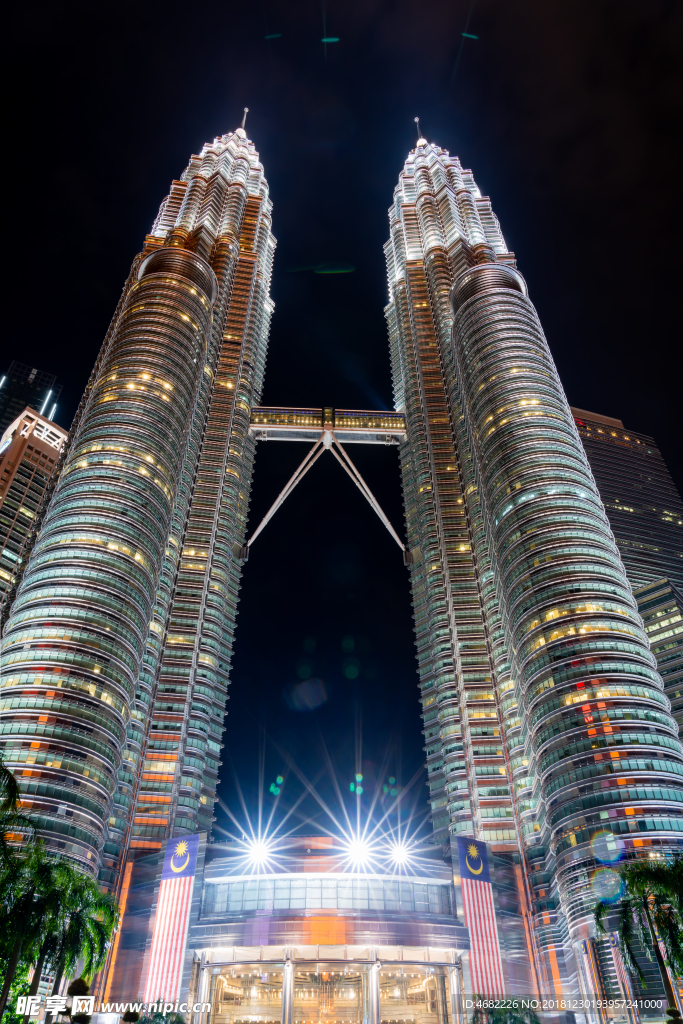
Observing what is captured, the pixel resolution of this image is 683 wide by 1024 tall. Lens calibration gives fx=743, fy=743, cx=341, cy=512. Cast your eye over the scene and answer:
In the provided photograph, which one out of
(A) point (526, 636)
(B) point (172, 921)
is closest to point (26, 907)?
(B) point (172, 921)

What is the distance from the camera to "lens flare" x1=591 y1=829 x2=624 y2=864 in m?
97.5

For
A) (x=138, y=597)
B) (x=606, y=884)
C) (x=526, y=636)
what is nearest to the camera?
(x=606, y=884)

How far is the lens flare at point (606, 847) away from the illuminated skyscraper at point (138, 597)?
6595cm

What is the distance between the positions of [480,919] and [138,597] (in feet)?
240

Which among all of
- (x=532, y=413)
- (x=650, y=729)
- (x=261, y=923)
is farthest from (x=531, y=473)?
(x=261, y=923)

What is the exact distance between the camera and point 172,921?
94812mm

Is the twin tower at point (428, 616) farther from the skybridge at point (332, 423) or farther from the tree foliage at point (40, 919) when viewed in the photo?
the tree foliage at point (40, 919)

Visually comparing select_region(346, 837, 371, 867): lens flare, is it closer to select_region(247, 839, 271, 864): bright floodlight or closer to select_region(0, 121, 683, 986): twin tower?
select_region(247, 839, 271, 864): bright floodlight

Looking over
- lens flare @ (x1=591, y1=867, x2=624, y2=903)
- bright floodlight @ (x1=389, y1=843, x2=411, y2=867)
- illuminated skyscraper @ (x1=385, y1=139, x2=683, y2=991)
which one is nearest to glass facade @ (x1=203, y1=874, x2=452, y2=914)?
bright floodlight @ (x1=389, y1=843, x2=411, y2=867)

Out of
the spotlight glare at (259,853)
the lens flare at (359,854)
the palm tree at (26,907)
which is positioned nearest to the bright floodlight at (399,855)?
the lens flare at (359,854)

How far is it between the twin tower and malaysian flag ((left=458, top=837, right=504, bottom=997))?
11413 mm

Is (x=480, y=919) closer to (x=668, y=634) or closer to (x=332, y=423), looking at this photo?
(x=332, y=423)

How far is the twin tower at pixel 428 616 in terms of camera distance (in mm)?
106375

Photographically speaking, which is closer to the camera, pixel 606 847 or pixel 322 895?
pixel 322 895
